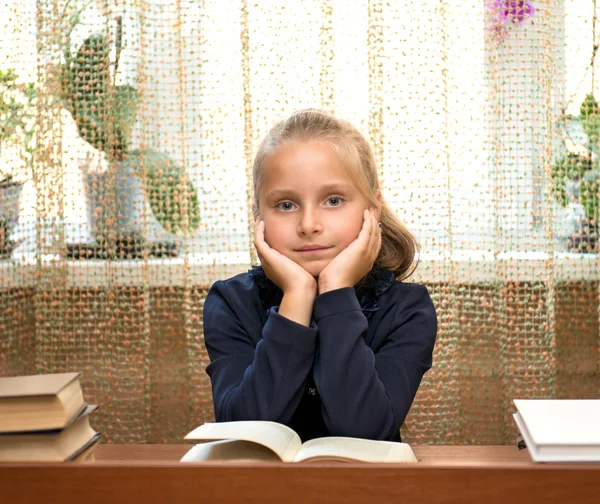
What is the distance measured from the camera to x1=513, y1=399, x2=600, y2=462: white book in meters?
0.63

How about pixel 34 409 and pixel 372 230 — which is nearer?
pixel 34 409

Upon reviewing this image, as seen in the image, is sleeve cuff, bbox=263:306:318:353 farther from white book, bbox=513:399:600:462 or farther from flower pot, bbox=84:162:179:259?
flower pot, bbox=84:162:179:259

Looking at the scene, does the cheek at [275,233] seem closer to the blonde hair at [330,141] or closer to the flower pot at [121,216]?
the blonde hair at [330,141]

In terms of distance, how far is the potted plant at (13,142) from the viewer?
1.68m

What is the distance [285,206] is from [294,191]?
4 centimetres

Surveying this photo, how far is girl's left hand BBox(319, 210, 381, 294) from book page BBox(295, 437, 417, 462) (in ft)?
0.97

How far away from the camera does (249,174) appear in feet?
5.31

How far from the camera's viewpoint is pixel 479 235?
1.65 metres

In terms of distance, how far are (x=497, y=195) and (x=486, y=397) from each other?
0.44 m

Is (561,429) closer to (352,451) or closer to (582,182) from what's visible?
(352,451)

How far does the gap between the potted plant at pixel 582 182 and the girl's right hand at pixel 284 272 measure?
2.62ft

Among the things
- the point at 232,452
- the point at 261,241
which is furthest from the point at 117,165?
the point at 232,452

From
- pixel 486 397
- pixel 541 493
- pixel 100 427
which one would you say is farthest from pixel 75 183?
pixel 541 493

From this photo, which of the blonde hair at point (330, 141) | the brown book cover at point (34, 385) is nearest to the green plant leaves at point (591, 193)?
the blonde hair at point (330, 141)
